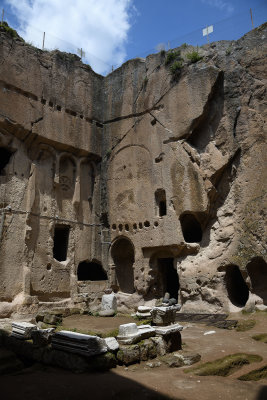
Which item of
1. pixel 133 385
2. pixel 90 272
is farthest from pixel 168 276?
pixel 133 385

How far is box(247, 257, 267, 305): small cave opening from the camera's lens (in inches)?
471

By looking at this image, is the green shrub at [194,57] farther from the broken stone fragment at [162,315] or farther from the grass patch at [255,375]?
the grass patch at [255,375]

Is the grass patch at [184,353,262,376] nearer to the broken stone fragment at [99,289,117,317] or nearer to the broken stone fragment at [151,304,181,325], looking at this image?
the broken stone fragment at [151,304,181,325]

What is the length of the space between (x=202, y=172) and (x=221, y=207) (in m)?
1.70

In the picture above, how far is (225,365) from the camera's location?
19.0 feet

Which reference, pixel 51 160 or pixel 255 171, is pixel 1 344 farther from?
pixel 255 171

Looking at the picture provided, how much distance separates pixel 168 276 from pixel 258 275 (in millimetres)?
5165

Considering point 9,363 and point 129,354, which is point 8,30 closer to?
point 9,363

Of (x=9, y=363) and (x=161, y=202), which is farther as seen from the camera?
(x=161, y=202)

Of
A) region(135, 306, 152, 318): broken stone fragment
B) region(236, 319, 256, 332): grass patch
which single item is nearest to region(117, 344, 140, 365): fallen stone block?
region(135, 306, 152, 318): broken stone fragment

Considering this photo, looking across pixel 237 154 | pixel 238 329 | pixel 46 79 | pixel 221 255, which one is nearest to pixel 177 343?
pixel 238 329

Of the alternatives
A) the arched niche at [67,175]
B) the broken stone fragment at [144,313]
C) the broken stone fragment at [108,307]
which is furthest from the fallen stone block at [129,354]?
the arched niche at [67,175]

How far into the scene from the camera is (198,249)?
1365cm

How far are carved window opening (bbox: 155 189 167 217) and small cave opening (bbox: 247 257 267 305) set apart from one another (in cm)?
463
